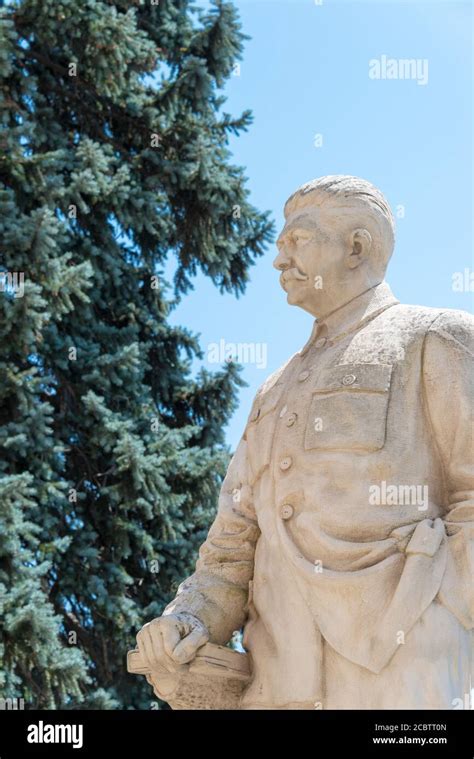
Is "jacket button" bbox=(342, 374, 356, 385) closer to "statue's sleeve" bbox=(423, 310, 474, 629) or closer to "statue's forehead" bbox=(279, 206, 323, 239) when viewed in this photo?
"statue's sleeve" bbox=(423, 310, 474, 629)

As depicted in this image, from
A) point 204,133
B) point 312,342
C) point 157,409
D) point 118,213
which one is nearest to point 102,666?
point 157,409

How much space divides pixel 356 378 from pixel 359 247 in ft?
1.75

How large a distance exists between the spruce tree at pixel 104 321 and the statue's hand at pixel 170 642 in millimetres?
7250

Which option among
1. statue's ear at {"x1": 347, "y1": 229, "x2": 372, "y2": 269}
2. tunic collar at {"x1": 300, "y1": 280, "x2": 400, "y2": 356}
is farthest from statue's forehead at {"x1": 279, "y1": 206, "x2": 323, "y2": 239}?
tunic collar at {"x1": 300, "y1": 280, "x2": 400, "y2": 356}

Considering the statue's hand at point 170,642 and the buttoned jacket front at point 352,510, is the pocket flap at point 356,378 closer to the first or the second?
the buttoned jacket front at point 352,510

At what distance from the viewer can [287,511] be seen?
4.52m

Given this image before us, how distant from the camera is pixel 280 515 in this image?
4555 millimetres

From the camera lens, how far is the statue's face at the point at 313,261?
4855mm

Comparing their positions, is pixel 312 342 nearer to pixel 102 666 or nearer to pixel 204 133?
pixel 102 666

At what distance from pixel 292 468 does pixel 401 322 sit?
61 centimetres

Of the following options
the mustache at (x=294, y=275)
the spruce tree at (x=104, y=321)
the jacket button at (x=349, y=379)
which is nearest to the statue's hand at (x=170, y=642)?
the jacket button at (x=349, y=379)

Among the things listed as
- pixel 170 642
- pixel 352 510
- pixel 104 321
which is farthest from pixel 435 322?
pixel 104 321

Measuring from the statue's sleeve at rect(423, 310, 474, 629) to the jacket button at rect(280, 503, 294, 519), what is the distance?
487 mm
